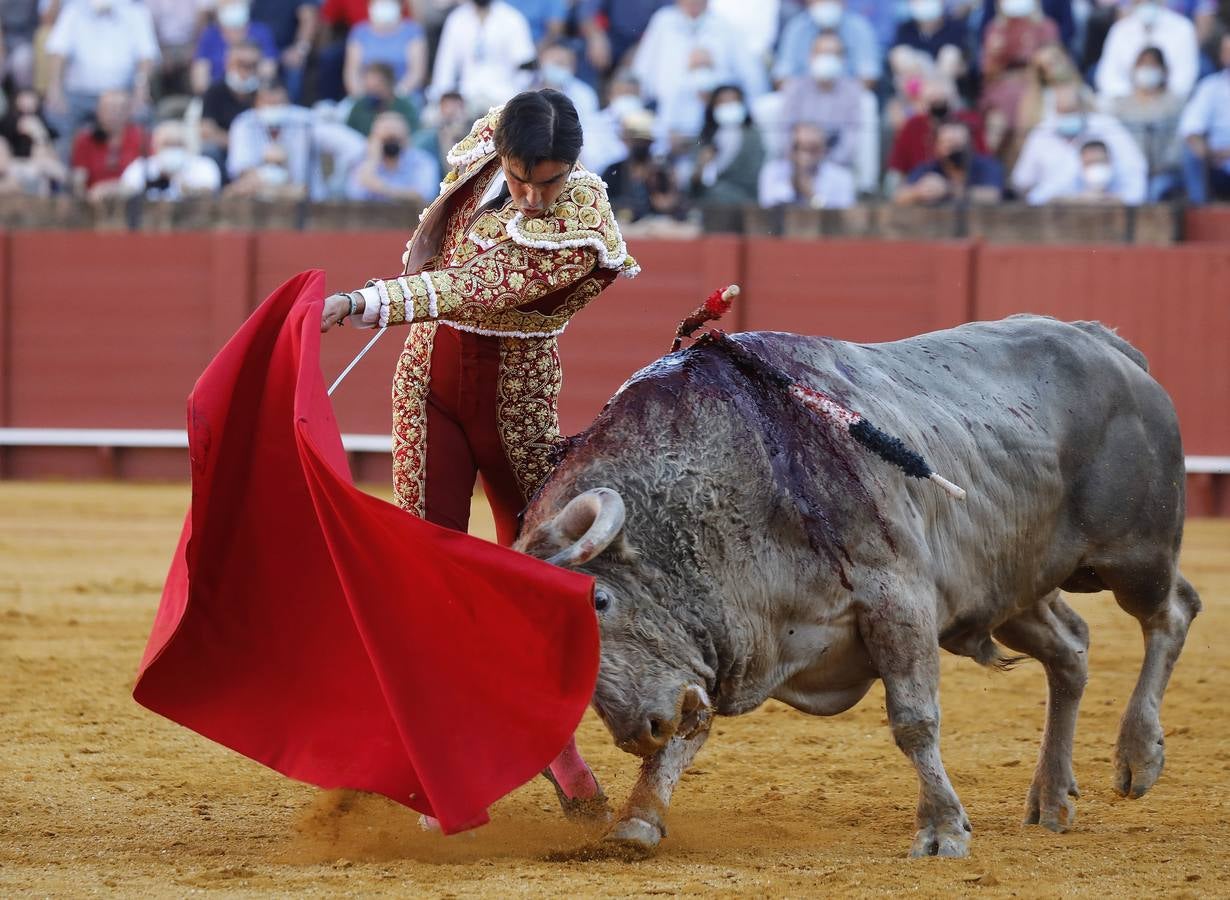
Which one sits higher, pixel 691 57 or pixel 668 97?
pixel 691 57

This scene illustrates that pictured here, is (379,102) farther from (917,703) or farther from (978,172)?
(917,703)

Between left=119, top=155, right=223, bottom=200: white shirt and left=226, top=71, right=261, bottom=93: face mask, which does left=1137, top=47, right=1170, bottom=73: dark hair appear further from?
left=119, top=155, right=223, bottom=200: white shirt

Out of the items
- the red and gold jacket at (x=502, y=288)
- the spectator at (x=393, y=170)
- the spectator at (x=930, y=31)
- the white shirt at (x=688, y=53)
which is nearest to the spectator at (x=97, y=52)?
the spectator at (x=393, y=170)

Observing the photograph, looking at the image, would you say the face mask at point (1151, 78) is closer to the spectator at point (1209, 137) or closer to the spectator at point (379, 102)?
the spectator at point (1209, 137)

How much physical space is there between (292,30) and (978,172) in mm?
4088

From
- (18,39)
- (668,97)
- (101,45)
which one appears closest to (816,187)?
(668,97)

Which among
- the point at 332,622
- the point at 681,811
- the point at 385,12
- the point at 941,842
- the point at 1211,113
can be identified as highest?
the point at 385,12

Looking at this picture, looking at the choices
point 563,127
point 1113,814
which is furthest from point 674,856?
point 563,127

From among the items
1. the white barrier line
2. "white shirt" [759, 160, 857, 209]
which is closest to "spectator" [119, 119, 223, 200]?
the white barrier line

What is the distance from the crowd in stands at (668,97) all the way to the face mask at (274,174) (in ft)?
0.04

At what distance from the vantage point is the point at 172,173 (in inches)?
380

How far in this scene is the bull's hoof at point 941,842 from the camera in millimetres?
3066

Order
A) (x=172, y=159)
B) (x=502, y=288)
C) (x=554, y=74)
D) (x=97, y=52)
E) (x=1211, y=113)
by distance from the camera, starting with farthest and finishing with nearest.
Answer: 1. (x=97, y=52)
2. (x=172, y=159)
3. (x=554, y=74)
4. (x=1211, y=113)
5. (x=502, y=288)

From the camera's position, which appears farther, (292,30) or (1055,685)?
(292,30)
